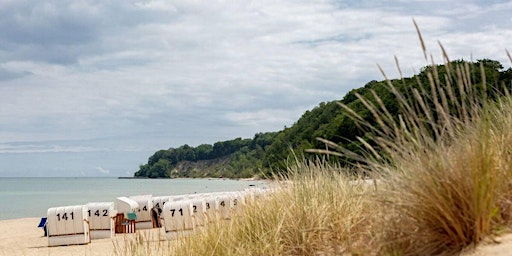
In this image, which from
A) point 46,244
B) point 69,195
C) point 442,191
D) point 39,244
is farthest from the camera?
point 69,195

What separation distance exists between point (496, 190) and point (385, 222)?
0.89 m

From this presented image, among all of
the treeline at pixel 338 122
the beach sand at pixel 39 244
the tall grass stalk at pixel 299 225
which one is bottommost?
the beach sand at pixel 39 244

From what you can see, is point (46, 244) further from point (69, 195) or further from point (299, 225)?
point (69, 195)

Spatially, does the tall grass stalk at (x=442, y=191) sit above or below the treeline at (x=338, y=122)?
below

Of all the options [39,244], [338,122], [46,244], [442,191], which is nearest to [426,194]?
[442,191]

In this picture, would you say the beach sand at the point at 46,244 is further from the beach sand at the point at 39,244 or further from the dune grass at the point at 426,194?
the dune grass at the point at 426,194

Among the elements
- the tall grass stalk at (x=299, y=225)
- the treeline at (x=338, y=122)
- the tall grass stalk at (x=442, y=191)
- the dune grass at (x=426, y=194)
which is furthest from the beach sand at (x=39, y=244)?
the tall grass stalk at (x=442, y=191)

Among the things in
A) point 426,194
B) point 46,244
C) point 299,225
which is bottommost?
point 46,244

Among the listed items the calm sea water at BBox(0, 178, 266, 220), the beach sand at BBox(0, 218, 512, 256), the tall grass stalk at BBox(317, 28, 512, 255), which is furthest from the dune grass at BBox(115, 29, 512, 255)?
the calm sea water at BBox(0, 178, 266, 220)

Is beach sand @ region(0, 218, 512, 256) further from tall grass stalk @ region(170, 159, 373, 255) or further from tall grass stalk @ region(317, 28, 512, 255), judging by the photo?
tall grass stalk @ region(317, 28, 512, 255)

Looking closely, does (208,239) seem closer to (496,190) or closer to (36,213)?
(496,190)

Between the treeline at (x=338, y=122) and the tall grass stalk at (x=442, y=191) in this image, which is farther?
the treeline at (x=338, y=122)

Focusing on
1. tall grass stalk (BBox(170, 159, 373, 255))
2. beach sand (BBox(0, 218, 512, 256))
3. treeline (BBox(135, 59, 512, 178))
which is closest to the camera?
Answer: tall grass stalk (BBox(170, 159, 373, 255))

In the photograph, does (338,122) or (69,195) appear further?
(69,195)
